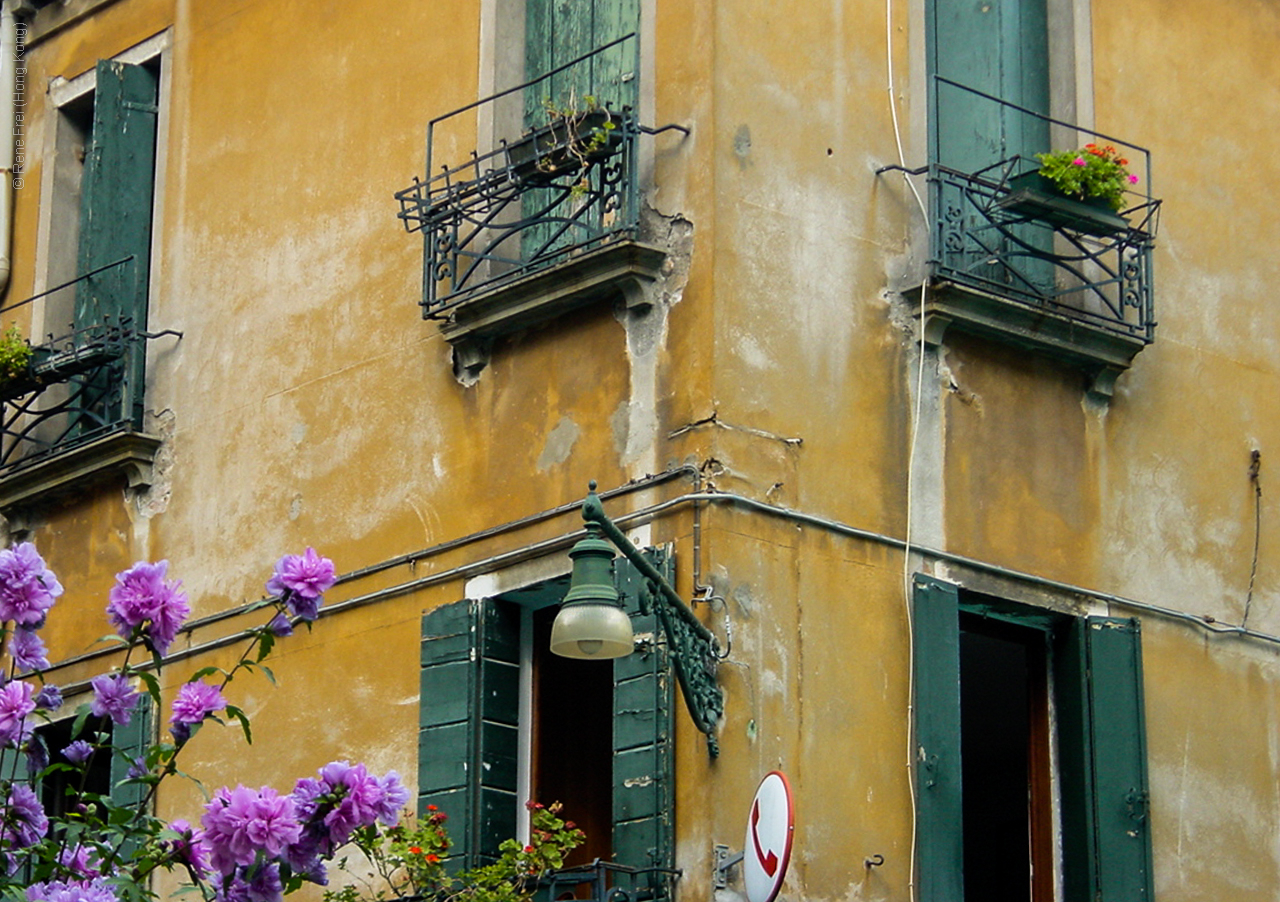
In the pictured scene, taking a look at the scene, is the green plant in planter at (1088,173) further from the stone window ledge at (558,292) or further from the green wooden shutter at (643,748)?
the green wooden shutter at (643,748)

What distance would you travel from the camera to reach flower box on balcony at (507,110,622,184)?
13062mm

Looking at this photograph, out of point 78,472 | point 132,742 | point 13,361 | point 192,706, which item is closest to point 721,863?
point 192,706

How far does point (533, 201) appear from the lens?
14.3m

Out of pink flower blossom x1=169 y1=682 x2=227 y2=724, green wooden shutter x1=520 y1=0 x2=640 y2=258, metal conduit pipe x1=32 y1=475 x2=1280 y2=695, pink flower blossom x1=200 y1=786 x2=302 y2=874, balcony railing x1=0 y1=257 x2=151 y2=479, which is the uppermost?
green wooden shutter x1=520 y1=0 x2=640 y2=258

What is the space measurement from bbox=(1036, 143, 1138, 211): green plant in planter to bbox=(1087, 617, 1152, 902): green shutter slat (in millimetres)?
2085

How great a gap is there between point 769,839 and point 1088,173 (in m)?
4.04

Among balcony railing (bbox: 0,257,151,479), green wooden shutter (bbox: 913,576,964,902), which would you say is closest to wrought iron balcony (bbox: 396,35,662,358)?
green wooden shutter (bbox: 913,576,964,902)

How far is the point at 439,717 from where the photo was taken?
13.3 m

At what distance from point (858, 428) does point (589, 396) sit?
4.22 ft

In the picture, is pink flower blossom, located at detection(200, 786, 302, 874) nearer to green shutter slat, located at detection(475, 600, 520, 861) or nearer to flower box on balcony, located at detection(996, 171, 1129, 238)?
green shutter slat, located at detection(475, 600, 520, 861)

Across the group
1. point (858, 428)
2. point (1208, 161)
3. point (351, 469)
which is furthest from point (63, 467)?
point (1208, 161)

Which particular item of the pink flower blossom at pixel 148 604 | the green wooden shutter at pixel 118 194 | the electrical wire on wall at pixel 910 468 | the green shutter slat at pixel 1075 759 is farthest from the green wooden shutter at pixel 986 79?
the pink flower blossom at pixel 148 604

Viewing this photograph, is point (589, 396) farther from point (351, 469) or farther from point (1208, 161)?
point (1208, 161)

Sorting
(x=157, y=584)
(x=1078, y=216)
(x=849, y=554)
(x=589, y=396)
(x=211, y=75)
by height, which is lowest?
(x=157, y=584)
